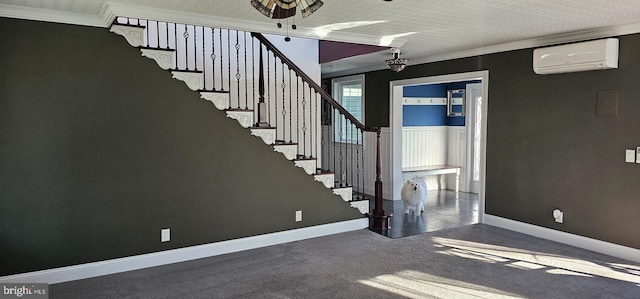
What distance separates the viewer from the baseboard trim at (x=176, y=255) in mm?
3748

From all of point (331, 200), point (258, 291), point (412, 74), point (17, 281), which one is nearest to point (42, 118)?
point (17, 281)

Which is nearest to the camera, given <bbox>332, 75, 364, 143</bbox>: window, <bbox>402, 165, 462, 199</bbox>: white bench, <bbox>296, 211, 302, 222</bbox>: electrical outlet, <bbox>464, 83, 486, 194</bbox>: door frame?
<bbox>296, 211, 302, 222</bbox>: electrical outlet

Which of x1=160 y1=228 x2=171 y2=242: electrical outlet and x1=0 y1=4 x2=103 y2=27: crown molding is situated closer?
x1=0 y1=4 x2=103 y2=27: crown molding

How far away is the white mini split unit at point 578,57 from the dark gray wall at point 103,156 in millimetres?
3133

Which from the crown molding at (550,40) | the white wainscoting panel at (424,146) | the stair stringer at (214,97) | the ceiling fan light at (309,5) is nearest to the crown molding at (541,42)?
the crown molding at (550,40)

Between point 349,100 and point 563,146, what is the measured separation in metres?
4.28

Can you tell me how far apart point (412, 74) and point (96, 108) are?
14.6 ft

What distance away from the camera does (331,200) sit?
17.3ft

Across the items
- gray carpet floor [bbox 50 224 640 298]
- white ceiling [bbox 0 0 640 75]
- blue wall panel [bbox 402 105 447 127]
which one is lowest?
gray carpet floor [bbox 50 224 640 298]

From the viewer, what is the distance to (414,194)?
6102mm

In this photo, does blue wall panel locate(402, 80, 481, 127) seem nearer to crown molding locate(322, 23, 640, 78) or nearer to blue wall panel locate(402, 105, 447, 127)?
blue wall panel locate(402, 105, 447, 127)

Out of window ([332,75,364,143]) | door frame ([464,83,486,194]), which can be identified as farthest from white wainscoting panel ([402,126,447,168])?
window ([332,75,364,143])

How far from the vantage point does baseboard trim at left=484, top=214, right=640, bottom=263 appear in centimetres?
430

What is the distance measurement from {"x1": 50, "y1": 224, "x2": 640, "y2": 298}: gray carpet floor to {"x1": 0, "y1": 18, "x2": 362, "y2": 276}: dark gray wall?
0.35m
